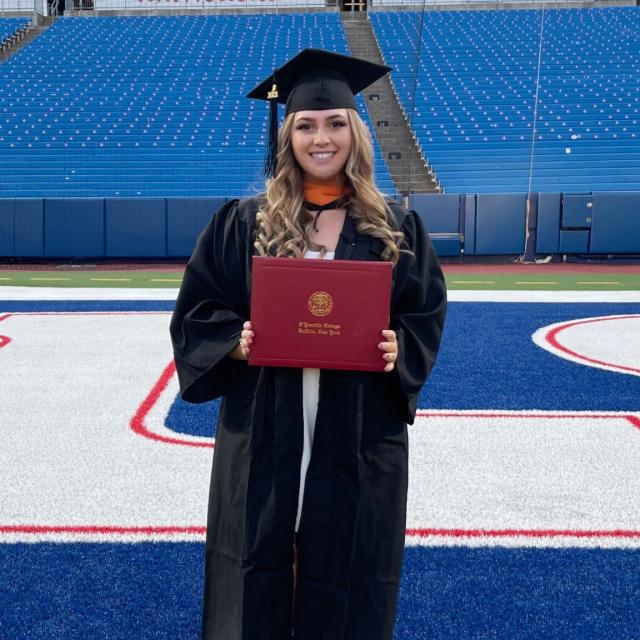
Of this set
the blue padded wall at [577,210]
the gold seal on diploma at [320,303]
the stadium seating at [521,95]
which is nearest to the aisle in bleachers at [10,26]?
the stadium seating at [521,95]

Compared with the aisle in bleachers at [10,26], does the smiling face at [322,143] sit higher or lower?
lower

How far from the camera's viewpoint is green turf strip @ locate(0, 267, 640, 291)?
426 inches

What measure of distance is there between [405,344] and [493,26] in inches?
986

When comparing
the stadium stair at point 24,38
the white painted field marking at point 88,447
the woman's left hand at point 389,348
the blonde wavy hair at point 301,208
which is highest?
the stadium stair at point 24,38

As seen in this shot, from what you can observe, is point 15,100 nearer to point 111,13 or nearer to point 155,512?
point 111,13

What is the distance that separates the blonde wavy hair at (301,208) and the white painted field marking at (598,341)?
4.25 meters

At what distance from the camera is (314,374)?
1.75 metres

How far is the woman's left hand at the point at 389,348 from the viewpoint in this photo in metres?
1.62

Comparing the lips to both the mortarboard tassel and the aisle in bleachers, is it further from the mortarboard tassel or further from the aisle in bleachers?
the aisle in bleachers

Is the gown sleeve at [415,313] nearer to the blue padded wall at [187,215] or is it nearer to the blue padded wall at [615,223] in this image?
the blue padded wall at [187,215]

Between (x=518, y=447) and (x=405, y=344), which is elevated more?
(x=405, y=344)

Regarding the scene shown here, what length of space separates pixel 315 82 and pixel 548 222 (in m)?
13.4

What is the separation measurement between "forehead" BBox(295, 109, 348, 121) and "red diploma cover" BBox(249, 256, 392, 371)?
1.44 ft

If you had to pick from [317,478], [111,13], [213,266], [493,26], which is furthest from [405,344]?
[111,13]
